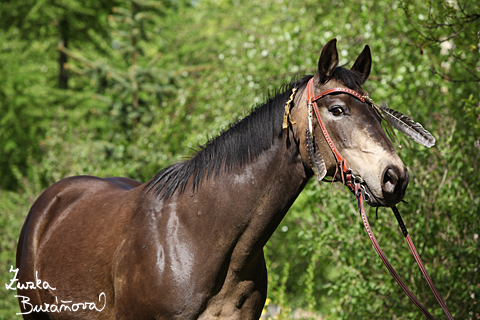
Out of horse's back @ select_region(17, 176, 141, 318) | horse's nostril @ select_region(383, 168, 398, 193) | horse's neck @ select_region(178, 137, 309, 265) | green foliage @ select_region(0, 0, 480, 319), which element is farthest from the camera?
green foliage @ select_region(0, 0, 480, 319)

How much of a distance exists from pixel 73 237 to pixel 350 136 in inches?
80.5

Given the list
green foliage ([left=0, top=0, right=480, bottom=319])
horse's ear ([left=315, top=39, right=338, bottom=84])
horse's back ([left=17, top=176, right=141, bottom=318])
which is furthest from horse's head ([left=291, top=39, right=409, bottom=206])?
horse's back ([left=17, top=176, right=141, bottom=318])

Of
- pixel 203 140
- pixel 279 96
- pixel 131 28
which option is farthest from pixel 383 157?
pixel 131 28

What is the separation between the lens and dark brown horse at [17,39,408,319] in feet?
7.11

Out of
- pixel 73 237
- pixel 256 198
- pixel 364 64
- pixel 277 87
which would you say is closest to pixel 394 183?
pixel 256 198

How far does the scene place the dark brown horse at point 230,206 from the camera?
2166mm

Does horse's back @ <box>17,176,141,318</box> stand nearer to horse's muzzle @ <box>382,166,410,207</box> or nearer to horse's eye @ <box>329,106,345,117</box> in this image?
horse's eye @ <box>329,106,345,117</box>

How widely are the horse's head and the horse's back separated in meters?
1.26

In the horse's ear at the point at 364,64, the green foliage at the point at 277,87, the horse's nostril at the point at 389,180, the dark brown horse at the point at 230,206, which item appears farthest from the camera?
the green foliage at the point at 277,87

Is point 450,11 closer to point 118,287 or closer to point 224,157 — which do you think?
point 224,157

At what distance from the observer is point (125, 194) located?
299cm

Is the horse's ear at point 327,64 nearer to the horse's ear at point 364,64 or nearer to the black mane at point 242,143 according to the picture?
the black mane at point 242,143

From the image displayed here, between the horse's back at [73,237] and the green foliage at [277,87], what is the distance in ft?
2.37

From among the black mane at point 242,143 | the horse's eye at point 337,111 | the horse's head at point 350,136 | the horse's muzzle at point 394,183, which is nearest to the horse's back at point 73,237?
the black mane at point 242,143
